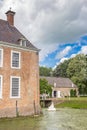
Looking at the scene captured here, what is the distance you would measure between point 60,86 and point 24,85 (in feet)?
135

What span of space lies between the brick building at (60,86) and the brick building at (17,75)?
3780 cm

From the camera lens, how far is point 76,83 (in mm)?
69938

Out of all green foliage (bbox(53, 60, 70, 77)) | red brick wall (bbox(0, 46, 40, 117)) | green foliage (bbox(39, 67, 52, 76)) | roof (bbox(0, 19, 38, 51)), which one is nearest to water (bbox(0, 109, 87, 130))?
red brick wall (bbox(0, 46, 40, 117))

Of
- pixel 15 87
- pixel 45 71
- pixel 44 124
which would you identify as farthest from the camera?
pixel 45 71

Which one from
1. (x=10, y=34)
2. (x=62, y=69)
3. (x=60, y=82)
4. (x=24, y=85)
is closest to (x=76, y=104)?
(x=24, y=85)

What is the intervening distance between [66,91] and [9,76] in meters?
43.8

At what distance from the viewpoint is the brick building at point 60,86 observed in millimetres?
64562

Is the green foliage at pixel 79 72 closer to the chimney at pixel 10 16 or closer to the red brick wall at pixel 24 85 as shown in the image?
the chimney at pixel 10 16

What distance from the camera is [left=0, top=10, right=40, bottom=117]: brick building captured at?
2328 centimetres

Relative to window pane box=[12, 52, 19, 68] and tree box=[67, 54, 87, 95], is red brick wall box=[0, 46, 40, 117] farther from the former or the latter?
tree box=[67, 54, 87, 95]

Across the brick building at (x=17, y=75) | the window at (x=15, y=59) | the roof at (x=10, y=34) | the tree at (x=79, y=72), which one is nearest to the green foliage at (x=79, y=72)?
the tree at (x=79, y=72)

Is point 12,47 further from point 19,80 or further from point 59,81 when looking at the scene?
point 59,81

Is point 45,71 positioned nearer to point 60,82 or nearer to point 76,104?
point 60,82

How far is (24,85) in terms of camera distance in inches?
981
